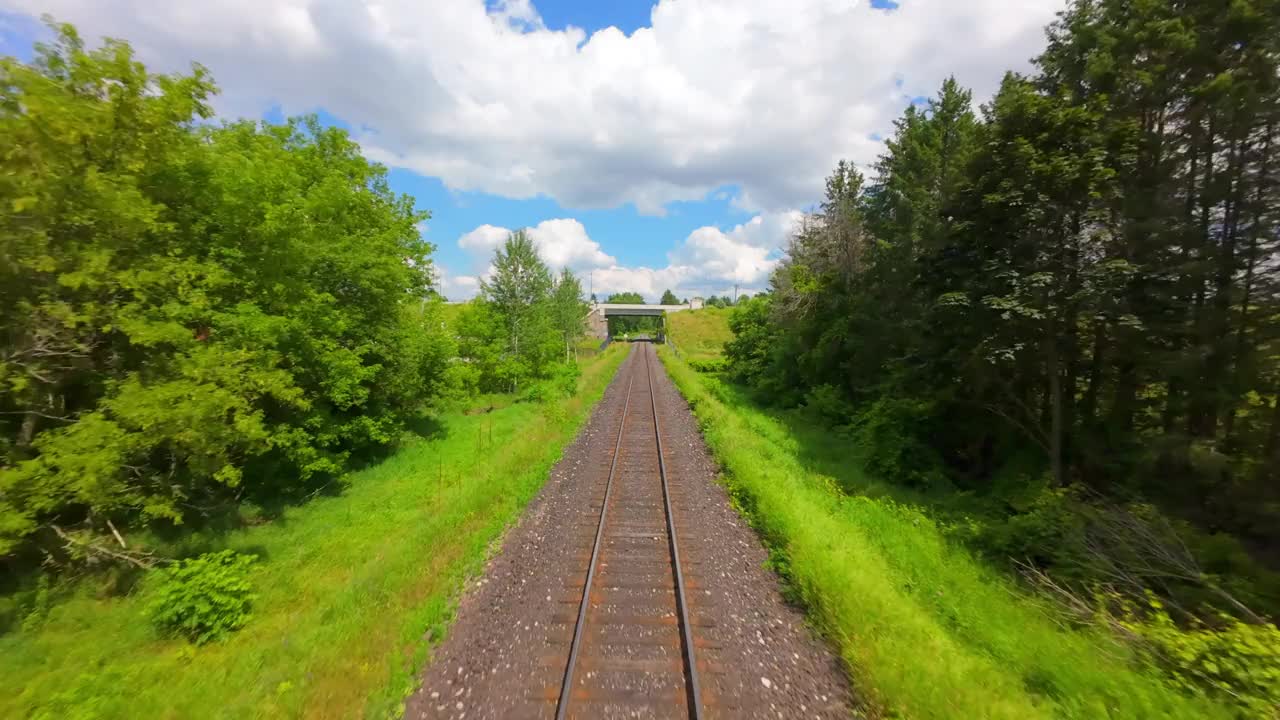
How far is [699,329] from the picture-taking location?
97312mm

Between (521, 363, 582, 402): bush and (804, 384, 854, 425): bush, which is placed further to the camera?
(521, 363, 582, 402): bush

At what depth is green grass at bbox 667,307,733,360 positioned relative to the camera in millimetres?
81250

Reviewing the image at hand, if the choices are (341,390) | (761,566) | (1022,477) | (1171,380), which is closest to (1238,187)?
(1171,380)

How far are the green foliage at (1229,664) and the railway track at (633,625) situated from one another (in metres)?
5.63

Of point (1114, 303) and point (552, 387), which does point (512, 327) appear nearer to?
point (552, 387)

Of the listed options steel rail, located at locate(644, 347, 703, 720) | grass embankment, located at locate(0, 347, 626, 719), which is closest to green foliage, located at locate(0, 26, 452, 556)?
grass embankment, located at locate(0, 347, 626, 719)

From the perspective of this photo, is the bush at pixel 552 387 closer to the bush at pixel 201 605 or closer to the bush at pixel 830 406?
the bush at pixel 830 406

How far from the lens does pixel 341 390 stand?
14141mm

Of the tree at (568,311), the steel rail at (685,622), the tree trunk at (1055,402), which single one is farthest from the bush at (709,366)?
the steel rail at (685,622)

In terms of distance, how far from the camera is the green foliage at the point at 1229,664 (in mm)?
5051

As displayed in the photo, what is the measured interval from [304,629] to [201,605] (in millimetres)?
1779

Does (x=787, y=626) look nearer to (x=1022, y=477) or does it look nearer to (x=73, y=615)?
(x=1022, y=477)

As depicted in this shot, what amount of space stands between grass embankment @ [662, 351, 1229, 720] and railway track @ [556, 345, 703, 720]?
189 centimetres

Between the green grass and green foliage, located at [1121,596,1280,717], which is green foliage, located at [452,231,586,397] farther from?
the green grass
